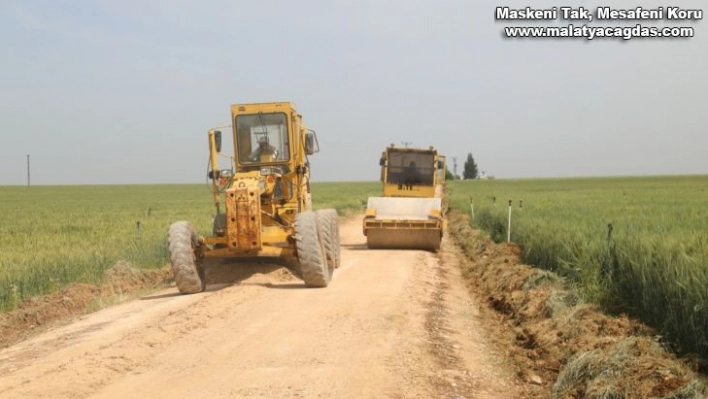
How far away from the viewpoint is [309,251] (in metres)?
11.2

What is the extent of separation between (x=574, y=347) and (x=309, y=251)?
16.6 ft

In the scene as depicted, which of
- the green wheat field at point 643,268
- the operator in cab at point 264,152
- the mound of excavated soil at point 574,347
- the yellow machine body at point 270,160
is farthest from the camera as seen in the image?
the operator in cab at point 264,152

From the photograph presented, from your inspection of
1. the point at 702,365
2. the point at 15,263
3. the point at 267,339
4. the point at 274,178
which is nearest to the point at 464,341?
the point at 267,339

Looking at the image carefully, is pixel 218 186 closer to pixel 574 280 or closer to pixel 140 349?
pixel 140 349

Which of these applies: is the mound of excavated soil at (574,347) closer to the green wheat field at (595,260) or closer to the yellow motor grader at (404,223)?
the green wheat field at (595,260)

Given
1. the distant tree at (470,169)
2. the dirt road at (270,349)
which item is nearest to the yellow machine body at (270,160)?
the dirt road at (270,349)

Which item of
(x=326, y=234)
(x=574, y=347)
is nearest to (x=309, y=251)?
(x=326, y=234)

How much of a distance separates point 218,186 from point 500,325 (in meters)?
5.62

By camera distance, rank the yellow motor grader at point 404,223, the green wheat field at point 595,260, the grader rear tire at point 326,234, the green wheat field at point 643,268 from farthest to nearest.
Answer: the yellow motor grader at point 404,223
the grader rear tire at point 326,234
the green wheat field at point 595,260
the green wheat field at point 643,268

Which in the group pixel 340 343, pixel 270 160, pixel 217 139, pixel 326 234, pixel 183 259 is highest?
pixel 217 139

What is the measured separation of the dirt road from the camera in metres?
6.10

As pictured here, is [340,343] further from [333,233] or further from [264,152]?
[333,233]

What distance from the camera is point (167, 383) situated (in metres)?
Answer: 6.21

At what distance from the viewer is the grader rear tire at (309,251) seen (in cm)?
1115
